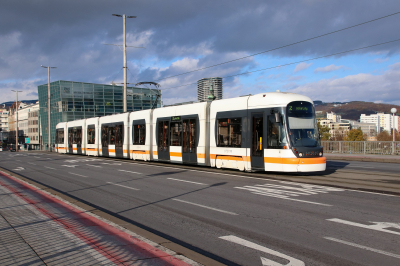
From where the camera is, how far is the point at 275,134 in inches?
553

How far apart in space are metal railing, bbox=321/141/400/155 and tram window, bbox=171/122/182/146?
18293mm

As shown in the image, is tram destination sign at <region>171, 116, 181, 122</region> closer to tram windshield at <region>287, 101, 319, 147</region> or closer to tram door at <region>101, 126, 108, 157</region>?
tram windshield at <region>287, 101, 319, 147</region>

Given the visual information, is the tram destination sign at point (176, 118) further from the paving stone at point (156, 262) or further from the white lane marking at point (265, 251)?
the paving stone at point (156, 262)

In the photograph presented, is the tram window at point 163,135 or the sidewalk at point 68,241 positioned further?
the tram window at point 163,135

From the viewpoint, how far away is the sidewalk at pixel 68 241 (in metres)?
4.70

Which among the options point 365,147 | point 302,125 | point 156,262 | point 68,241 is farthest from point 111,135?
point 156,262

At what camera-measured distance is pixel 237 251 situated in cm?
532

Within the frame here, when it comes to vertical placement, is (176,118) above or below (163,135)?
above

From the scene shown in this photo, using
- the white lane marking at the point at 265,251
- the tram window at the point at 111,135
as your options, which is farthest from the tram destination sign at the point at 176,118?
the white lane marking at the point at 265,251

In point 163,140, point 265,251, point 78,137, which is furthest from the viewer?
point 78,137

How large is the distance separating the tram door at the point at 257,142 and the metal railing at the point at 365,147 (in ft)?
60.8

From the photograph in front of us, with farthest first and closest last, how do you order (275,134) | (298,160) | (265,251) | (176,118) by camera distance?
1. (176,118)
2. (275,134)
3. (298,160)
4. (265,251)

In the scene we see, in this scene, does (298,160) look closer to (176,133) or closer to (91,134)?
(176,133)

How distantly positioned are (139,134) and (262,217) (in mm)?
17391
